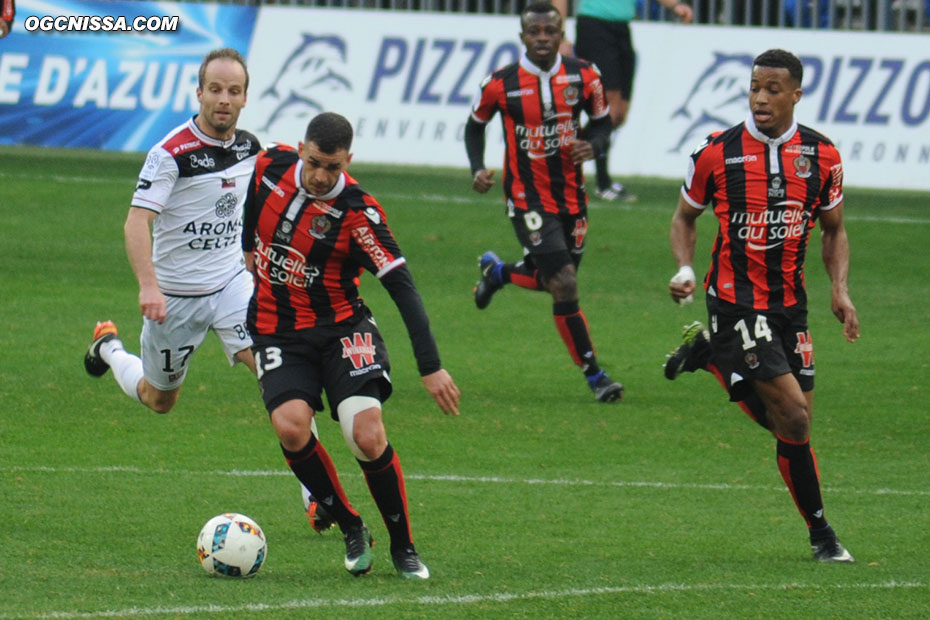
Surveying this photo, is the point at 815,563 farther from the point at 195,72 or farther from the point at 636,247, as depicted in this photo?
the point at 195,72

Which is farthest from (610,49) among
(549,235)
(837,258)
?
(837,258)

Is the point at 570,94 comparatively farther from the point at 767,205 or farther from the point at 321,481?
the point at 321,481

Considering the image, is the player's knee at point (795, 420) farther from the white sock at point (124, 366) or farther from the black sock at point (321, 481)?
the white sock at point (124, 366)

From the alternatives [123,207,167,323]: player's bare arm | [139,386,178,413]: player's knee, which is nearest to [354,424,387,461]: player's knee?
[123,207,167,323]: player's bare arm

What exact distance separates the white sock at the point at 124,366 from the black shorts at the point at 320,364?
242cm

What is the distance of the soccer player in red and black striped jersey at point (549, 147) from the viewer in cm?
1118

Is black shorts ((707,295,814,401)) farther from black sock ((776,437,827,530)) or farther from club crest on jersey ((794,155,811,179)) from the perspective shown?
club crest on jersey ((794,155,811,179))

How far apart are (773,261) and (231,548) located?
2.67 meters

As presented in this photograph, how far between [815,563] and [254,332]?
2541 mm

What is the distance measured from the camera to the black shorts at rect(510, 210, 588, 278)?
1119cm

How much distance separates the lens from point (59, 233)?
52.9ft

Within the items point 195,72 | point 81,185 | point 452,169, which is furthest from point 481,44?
point 81,185

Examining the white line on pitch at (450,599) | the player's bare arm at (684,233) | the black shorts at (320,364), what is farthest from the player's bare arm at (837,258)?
the black shorts at (320,364)

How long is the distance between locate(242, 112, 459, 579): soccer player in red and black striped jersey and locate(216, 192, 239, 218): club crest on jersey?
4.49 ft
